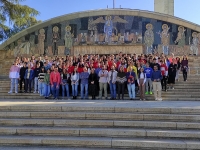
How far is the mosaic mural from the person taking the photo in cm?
1775

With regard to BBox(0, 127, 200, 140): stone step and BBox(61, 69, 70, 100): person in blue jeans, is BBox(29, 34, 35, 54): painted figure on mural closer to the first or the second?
BBox(61, 69, 70, 100): person in blue jeans

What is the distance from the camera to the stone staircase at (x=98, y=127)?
5.19 m

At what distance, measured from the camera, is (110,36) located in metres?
18.3

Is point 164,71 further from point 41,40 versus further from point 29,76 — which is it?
point 41,40

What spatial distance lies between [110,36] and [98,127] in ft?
43.1

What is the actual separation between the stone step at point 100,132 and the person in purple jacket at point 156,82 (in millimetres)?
3983

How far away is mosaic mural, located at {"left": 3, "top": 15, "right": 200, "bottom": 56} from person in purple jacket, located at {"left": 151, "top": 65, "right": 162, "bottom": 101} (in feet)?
28.6

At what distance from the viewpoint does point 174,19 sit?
1798 cm


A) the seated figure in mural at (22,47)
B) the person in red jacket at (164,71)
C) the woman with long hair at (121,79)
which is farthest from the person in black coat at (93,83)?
the seated figure in mural at (22,47)

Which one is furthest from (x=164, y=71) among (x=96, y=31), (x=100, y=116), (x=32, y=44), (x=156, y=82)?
(x=32, y=44)

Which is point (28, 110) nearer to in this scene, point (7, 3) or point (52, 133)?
point (52, 133)

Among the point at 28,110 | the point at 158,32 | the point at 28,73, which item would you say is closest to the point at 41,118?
the point at 28,110

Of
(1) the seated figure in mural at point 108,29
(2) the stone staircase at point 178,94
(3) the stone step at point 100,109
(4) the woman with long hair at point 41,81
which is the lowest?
(3) the stone step at point 100,109

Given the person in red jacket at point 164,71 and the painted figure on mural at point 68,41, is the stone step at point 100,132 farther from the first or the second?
the painted figure on mural at point 68,41
